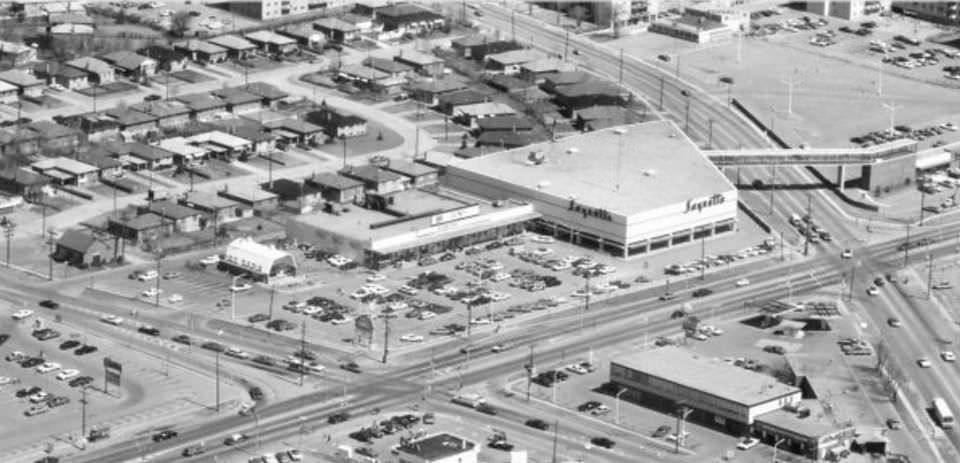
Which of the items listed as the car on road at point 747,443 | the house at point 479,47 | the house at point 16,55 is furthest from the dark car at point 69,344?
the house at point 479,47

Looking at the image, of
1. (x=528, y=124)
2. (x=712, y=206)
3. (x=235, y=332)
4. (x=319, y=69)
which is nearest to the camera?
(x=235, y=332)

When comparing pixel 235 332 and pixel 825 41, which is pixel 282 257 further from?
pixel 825 41

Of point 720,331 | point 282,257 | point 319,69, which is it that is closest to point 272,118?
point 319,69

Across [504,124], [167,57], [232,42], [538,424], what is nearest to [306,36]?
[232,42]

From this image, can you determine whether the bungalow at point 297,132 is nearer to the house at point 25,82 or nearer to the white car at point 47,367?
the house at point 25,82

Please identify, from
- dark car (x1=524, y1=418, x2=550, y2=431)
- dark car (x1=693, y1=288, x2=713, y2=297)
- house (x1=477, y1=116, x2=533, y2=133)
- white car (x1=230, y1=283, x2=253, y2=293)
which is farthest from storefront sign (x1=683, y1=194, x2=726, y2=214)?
dark car (x1=524, y1=418, x2=550, y2=431)

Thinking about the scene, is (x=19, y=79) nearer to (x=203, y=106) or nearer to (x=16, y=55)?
(x=16, y=55)

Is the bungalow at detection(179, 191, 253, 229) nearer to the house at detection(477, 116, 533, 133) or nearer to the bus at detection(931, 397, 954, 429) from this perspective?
the house at detection(477, 116, 533, 133)
